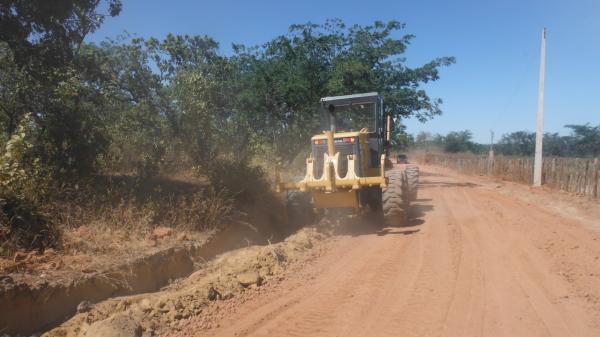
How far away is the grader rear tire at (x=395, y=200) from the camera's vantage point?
849 cm

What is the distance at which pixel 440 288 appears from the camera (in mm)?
5262

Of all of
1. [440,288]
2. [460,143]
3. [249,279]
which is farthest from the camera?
[460,143]

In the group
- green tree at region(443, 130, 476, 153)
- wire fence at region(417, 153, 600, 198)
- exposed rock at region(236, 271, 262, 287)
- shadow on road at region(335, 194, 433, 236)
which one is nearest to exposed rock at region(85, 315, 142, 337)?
exposed rock at region(236, 271, 262, 287)

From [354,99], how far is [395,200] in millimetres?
2447

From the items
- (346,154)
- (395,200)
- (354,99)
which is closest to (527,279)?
(395,200)

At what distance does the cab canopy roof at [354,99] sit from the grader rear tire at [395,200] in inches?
68.1

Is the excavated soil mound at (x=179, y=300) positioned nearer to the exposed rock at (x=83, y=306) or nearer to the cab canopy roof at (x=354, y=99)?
the exposed rock at (x=83, y=306)

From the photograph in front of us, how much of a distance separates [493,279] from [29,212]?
625 cm

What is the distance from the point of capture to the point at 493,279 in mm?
5562

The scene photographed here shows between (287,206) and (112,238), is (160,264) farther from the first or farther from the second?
(287,206)

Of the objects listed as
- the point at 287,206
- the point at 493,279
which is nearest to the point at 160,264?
the point at 287,206

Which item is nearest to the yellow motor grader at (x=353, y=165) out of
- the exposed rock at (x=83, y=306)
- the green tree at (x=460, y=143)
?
the exposed rock at (x=83, y=306)

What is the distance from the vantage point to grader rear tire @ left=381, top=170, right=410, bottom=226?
8.49 metres

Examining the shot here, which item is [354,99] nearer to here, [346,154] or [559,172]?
[346,154]
